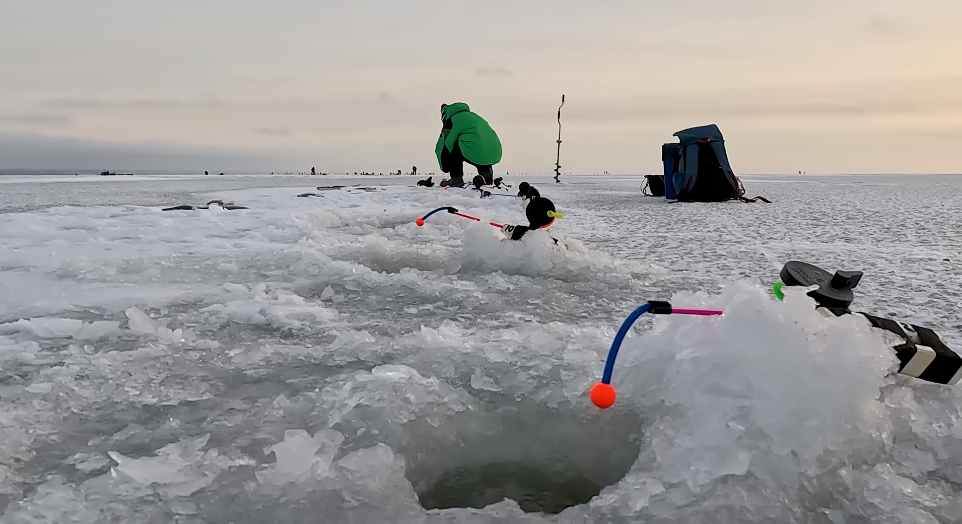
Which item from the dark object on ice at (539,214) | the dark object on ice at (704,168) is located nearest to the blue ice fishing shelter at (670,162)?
the dark object on ice at (704,168)

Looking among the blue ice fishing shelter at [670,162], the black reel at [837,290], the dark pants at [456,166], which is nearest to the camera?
the black reel at [837,290]

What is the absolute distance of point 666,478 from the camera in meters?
1.25

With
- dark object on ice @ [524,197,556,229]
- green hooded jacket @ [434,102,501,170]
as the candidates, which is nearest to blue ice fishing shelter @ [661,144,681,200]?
green hooded jacket @ [434,102,501,170]

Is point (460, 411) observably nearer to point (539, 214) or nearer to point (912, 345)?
point (912, 345)

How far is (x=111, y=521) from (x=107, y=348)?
1223 millimetres

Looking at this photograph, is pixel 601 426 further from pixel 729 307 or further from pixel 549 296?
pixel 549 296

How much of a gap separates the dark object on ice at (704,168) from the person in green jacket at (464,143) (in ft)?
15.9

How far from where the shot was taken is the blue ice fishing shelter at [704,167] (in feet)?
31.5

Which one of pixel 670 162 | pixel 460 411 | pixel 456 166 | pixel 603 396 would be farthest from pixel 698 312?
pixel 456 166

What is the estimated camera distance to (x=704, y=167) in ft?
32.5

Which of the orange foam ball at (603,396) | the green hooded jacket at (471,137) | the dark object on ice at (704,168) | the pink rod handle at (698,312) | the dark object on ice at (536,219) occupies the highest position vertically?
the green hooded jacket at (471,137)

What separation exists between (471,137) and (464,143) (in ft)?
0.73

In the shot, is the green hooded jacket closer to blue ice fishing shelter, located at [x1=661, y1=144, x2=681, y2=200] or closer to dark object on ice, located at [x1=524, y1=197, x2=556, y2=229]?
blue ice fishing shelter, located at [x1=661, y1=144, x2=681, y2=200]

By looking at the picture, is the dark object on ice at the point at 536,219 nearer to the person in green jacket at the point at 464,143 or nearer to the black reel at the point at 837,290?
the black reel at the point at 837,290
